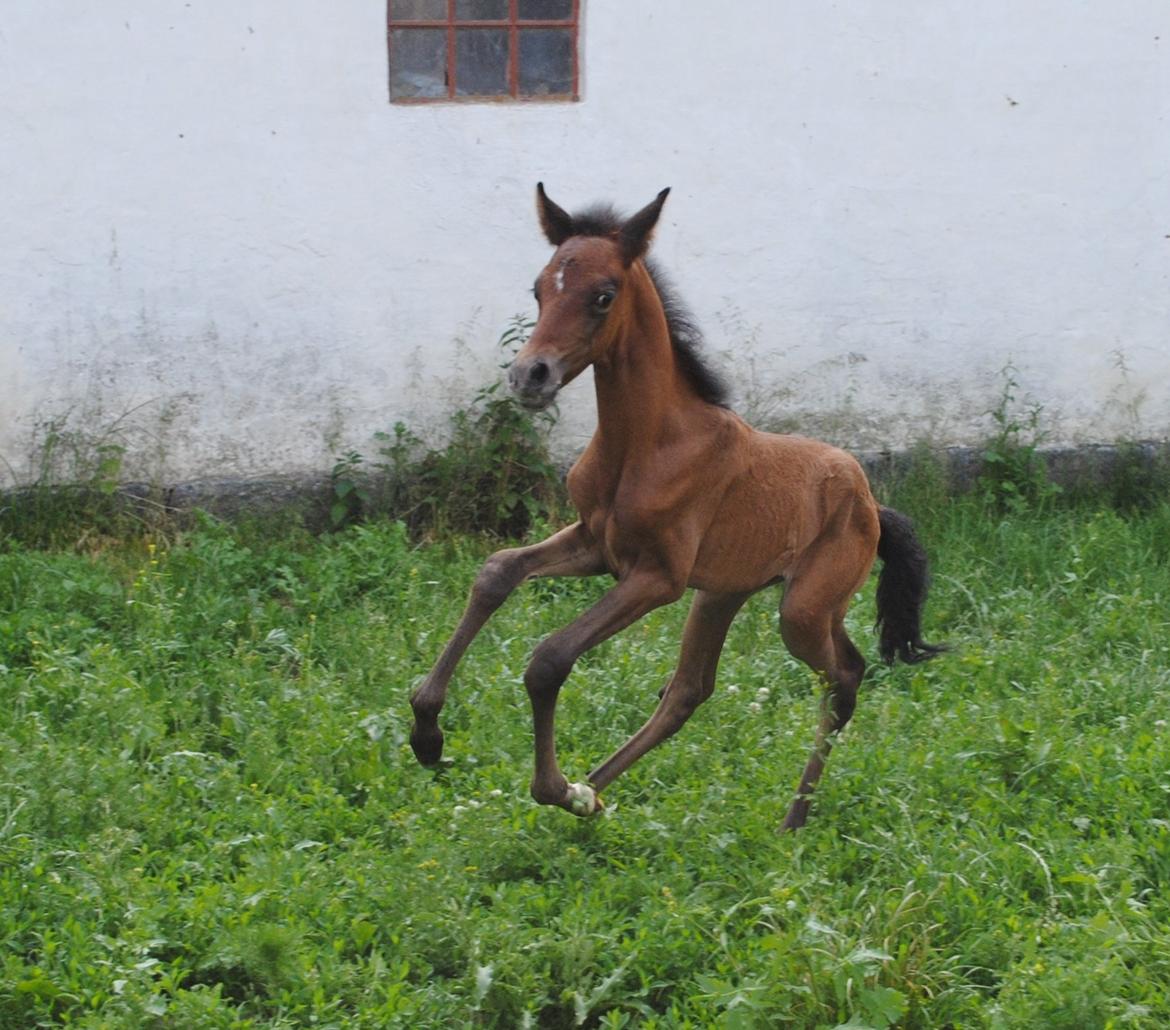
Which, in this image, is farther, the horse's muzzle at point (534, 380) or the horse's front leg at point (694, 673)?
the horse's front leg at point (694, 673)

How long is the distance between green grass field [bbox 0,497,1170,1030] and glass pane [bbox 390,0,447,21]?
2.71 meters

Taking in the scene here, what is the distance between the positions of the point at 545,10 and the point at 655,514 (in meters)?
4.12

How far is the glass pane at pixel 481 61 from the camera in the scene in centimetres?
764

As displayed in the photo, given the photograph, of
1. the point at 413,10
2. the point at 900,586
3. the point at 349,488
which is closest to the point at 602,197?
the point at 413,10

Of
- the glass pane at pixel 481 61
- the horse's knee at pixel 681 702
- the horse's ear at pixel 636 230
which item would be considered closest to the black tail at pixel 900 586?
the horse's knee at pixel 681 702

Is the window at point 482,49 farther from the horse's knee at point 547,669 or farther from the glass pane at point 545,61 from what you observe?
the horse's knee at point 547,669

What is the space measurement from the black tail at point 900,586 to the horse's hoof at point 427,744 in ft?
5.67

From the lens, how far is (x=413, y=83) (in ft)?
25.0

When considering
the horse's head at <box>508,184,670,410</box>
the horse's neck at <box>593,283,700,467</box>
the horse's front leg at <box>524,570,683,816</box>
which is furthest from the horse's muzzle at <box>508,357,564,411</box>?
the horse's front leg at <box>524,570,683,816</box>

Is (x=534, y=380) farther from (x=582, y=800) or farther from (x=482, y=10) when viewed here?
(x=482, y=10)

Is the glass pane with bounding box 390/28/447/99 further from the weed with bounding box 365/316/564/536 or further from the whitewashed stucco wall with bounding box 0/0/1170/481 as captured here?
the weed with bounding box 365/316/564/536

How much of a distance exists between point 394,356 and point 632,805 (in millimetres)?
3354

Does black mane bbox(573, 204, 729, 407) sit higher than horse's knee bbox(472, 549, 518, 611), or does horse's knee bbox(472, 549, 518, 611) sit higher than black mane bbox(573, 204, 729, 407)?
black mane bbox(573, 204, 729, 407)

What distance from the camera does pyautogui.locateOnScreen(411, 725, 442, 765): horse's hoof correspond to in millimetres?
4398
